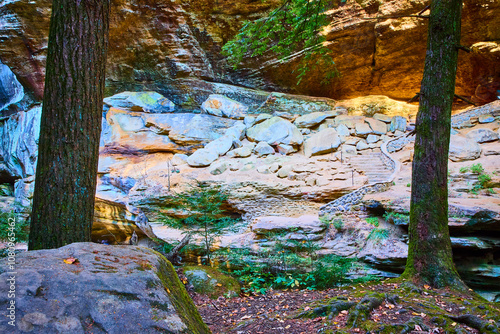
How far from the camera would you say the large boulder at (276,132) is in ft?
54.2

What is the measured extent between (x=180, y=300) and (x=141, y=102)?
18.0 m

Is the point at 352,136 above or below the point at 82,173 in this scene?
above

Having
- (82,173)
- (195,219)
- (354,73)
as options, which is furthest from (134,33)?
(82,173)

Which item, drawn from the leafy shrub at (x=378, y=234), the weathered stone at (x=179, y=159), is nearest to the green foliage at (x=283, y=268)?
the leafy shrub at (x=378, y=234)

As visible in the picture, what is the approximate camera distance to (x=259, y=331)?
2.88m

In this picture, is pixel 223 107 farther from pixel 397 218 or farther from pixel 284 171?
pixel 397 218

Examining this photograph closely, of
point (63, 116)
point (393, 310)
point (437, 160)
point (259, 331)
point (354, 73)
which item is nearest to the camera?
point (63, 116)

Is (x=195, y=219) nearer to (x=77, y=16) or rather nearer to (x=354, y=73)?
(x=77, y=16)

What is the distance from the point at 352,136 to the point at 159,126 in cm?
1141

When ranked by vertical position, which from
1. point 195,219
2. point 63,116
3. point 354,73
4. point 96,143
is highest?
point 354,73

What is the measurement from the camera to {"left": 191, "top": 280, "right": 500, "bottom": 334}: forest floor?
2758mm

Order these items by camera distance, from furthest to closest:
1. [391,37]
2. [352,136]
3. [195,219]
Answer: [352,136] → [391,37] → [195,219]

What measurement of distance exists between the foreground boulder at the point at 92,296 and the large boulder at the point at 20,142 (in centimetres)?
1954

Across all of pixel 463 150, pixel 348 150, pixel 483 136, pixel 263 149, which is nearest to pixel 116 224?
pixel 263 149
